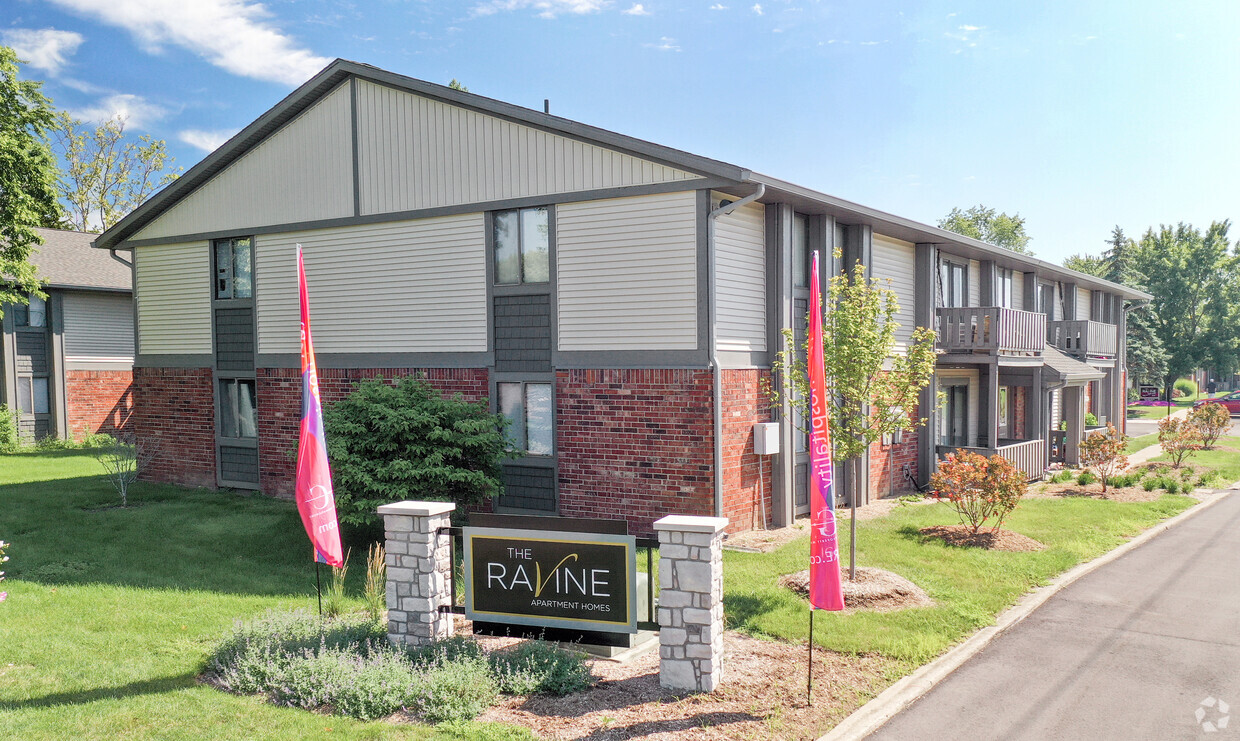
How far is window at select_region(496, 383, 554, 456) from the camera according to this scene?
49.5ft

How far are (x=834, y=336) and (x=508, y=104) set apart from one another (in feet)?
25.0

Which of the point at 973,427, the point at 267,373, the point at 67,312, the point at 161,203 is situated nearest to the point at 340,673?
the point at 267,373

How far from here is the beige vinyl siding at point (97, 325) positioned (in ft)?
96.6

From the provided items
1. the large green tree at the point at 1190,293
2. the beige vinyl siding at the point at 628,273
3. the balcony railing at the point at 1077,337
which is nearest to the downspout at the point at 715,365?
the beige vinyl siding at the point at 628,273

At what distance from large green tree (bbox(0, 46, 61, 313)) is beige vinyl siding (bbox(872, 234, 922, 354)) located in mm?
21997

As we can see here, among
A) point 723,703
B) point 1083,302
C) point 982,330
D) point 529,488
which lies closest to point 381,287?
point 529,488

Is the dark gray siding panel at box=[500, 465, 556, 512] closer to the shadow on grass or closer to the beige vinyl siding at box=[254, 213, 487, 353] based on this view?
the beige vinyl siding at box=[254, 213, 487, 353]

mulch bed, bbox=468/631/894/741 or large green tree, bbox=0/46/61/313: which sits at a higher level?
large green tree, bbox=0/46/61/313

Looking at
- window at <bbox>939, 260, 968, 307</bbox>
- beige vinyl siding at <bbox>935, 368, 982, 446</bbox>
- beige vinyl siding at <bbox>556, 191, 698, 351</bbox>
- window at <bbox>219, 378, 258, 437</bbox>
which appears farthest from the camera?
beige vinyl siding at <bbox>935, 368, 982, 446</bbox>

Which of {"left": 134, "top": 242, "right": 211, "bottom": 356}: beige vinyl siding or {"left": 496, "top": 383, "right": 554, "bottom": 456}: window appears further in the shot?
{"left": 134, "top": 242, "right": 211, "bottom": 356}: beige vinyl siding

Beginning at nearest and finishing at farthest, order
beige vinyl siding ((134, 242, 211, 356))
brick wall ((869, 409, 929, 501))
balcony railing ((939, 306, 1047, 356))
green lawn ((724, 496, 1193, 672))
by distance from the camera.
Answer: green lawn ((724, 496, 1193, 672)) < brick wall ((869, 409, 929, 501)) < beige vinyl siding ((134, 242, 211, 356)) < balcony railing ((939, 306, 1047, 356))

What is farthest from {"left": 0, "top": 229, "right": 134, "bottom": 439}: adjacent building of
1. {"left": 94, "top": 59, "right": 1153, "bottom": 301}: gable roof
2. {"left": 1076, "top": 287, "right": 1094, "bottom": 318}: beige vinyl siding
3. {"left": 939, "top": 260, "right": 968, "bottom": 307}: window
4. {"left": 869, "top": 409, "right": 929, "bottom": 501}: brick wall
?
{"left": 1076, "top": 287, "right": 1094, "bottom": 318}: beige vinyl siding

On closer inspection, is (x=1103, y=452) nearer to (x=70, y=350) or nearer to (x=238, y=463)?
(x=238, y=463)

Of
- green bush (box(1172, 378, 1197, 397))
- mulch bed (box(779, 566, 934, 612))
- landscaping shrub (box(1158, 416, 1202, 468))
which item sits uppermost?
landscaping shrub (box(1158, 416, 1202, 468))
